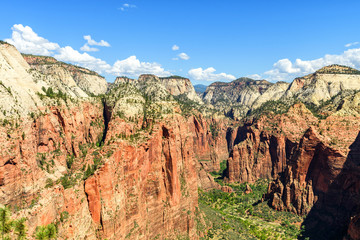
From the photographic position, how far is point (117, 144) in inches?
2464

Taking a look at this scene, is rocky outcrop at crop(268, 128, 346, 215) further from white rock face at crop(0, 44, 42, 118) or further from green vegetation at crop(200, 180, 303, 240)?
white rock face at crop(0, 44, 42, 118)

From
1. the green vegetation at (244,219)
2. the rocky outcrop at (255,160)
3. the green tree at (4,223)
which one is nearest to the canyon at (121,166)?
the green vegetation at (244,219)

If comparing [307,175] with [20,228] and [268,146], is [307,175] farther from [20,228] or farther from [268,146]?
[20,228]

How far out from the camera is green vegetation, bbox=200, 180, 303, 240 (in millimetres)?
100062

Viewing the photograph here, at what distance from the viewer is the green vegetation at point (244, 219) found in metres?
100

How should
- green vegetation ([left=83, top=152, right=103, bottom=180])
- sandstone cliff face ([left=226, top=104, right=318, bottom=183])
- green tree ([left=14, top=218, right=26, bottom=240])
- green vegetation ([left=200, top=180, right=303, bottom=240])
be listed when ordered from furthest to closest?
1. sandstone cliff face ([left=226, top=104, right=318, bottom=183])
2. green vegetation ([left=200, top=180, right=303, bottom=240])
3. green vegetation ([left=83, top=152, right=103, bottom=180])
4. green tree ([left=14, top=218, right=26, bottom=240])

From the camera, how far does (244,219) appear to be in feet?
398

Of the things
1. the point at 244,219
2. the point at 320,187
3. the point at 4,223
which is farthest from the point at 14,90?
the point at 320,187

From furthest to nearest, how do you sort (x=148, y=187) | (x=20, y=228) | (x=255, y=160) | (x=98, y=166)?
(x=255, y=160) → (x=148, y=187) → (x=98, y=166) → (x=20, y=228)

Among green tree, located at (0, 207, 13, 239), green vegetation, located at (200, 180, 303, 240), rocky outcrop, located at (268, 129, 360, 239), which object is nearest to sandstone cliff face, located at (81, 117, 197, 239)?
green vegetation, located at (200, 180, 303, 240)

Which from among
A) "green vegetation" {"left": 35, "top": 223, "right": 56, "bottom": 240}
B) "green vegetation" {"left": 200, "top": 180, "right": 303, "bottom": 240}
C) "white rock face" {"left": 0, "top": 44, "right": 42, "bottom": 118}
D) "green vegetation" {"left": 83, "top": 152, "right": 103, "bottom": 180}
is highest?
"white rock face" {"left": 0, "top": 44, "right": 42, "bottom": 118}

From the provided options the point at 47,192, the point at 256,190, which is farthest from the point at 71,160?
the point at 256,190

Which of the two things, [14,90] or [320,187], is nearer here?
[14,90]

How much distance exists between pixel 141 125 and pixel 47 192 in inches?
1456
